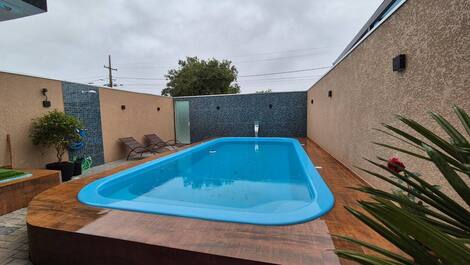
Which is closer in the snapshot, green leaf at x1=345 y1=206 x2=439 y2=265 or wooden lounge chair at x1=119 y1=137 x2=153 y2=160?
green leaf at x1=345 y1=206 x2=439 y2=265

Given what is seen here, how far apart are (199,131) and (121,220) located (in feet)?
29.8

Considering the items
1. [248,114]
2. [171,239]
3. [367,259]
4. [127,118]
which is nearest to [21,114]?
[127,118]

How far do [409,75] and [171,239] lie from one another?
2.72m

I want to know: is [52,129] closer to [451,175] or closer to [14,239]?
[14,239]

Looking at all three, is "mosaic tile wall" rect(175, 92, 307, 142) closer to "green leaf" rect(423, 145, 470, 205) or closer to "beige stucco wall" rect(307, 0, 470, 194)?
"beige stucco wall" rect(307, 0, 470, 194)

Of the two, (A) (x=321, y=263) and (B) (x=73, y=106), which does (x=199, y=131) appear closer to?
(B) (x=73, y=106)

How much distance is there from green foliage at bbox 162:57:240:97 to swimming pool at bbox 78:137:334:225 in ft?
55.2

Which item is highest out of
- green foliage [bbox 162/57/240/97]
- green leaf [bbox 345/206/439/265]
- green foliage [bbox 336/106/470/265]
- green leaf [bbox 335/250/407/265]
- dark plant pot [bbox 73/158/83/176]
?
green foliage [bbox 162/57/240/97]

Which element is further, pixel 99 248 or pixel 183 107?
pixel 183 107

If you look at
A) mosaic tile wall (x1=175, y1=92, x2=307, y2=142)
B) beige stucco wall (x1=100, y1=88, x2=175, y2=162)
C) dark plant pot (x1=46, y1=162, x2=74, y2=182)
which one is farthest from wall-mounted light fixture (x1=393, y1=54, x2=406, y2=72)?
mosaic tile wall (x1=175, y1=92, x2=307, y2=142)

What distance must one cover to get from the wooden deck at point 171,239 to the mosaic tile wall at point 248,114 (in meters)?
8.07

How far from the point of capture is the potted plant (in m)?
4.73

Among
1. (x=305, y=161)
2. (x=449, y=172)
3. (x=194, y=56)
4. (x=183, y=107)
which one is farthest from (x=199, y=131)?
(x=194, y=56)

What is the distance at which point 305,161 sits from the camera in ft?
16.0
